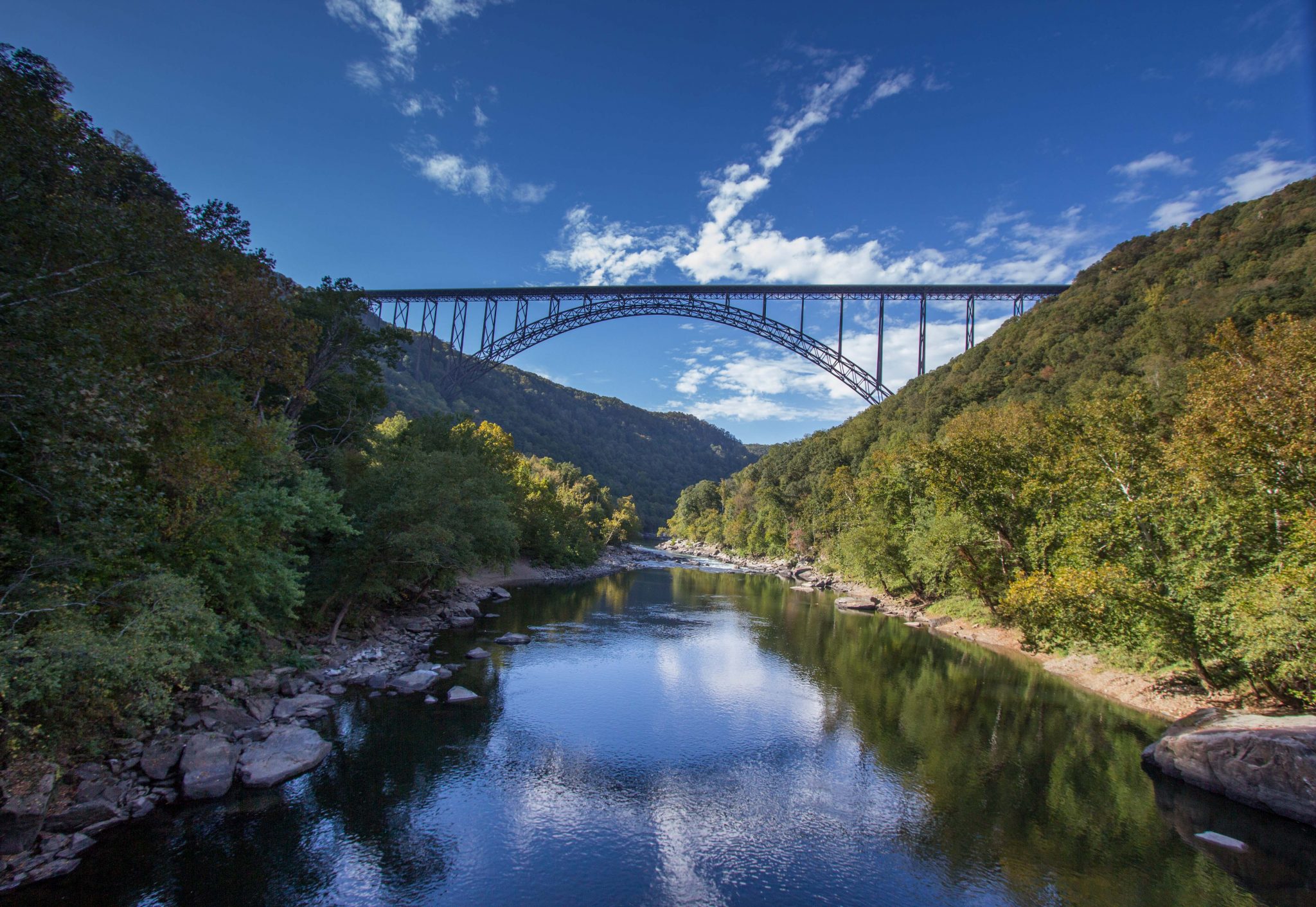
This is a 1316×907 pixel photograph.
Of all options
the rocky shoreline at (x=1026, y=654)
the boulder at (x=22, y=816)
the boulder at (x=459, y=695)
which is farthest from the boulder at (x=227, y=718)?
the rocky shoreline at (x=1026, y=654)

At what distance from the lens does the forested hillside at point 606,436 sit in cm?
8819

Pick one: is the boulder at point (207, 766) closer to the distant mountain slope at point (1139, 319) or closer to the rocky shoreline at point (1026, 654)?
the rocky shoreline at point (1026, 654)

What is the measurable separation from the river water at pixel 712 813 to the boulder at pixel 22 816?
2.27ft

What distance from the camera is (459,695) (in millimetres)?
13570

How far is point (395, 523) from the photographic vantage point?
17.0 m

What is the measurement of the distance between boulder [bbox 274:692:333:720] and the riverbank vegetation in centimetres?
118

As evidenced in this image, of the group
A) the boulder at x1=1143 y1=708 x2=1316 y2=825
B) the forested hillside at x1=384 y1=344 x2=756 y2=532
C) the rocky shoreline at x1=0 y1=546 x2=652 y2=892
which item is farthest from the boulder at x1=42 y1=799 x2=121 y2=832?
→ the forested hillside at x1=384 y1=344 x2=756 y2=532

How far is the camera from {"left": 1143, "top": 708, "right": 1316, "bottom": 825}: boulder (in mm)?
9102

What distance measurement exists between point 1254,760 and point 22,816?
17.2 m

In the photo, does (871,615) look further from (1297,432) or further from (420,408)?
(420,408)

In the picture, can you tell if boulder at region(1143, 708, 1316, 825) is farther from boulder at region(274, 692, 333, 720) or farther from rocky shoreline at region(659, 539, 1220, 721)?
boulder at region(274, 692, 333, 720)

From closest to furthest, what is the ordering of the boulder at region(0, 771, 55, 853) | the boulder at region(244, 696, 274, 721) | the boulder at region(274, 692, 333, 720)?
the boulder at region(0, 771, 55, 853), the boulder at region(244, 696, 274, 721), the boulder at region(274, 692, 333, 720)

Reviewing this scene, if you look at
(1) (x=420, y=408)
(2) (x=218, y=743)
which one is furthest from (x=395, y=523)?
(1) (x=420, y=408)

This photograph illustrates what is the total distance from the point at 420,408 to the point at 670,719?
4475 centimetres
